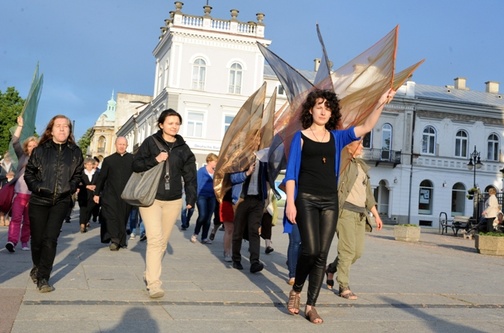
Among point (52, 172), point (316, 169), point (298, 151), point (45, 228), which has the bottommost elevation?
point (45, 228)

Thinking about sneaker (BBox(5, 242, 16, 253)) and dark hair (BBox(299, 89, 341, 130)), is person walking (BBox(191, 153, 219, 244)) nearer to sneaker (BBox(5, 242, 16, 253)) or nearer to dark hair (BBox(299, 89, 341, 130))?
sneaker (BBox(5, 242, 16, 253))

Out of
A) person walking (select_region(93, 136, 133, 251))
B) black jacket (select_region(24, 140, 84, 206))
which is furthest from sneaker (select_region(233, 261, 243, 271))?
black jacket (select_region(24, 140, 84, 206))

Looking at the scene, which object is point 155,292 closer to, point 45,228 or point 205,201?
point 45,228

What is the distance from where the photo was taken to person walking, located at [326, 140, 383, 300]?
7410mm

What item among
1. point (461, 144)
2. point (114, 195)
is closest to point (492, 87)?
point (461, 144)

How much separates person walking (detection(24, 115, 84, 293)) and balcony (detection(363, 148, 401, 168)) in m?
45.0

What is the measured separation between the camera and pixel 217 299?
22.0 feet

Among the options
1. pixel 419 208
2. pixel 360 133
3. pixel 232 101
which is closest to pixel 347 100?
pixel 360 133

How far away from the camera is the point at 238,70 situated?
50.0m

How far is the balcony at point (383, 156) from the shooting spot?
50.8 metres

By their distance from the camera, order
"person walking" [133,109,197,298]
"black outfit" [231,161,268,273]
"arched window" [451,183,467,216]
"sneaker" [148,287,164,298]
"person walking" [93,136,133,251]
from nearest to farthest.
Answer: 1. "sneaker" [148,287,164,298]
2. "person walking" [133,109,197,298]
3. "black outfit" [231,161,268,273]
4. "person walking" [93,136,133,251]
5. "arched window" [451,183,467,216]

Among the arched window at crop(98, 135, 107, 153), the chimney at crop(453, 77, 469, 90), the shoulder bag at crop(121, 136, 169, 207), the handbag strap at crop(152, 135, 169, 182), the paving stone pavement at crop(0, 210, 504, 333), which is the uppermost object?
the chimney at crop(453, 77, 469, 90)

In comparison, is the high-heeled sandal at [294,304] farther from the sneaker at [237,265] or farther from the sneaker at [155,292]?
the sneaker at [237,265]

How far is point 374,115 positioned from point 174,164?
2.37 meters
